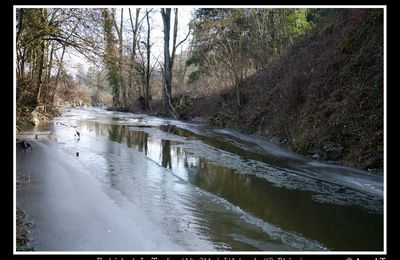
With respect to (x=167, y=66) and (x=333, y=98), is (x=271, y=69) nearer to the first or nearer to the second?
(x=333, y=98)

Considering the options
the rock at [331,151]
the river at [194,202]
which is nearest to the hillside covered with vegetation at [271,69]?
the rock at [331,151]

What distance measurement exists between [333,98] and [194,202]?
8.38 metres

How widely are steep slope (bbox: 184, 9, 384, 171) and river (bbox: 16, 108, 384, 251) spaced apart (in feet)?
2.94

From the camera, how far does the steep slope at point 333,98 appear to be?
429 inches

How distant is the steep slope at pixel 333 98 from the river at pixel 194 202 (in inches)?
35.3

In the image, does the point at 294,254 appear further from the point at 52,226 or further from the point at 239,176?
the point at 239,176

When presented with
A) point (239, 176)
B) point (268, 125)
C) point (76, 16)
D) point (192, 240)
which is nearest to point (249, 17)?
point (268, 125)

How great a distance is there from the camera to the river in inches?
215

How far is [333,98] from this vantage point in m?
13.6

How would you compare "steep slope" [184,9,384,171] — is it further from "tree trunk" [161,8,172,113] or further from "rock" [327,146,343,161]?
"tree trunk" [161,8,172,113]

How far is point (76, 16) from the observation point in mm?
11500

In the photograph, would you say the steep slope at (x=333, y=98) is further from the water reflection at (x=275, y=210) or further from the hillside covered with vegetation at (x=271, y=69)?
the water reflection at (x=275, y=210)

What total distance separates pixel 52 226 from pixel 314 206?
4785 millimetres

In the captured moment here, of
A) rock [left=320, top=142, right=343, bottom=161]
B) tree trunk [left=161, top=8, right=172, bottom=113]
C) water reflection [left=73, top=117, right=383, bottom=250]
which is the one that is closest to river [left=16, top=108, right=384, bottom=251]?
water reflection [left=73, top=117, right=383, bottom=250]
